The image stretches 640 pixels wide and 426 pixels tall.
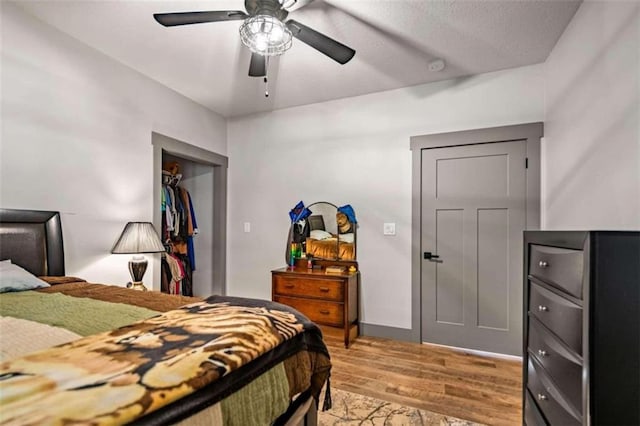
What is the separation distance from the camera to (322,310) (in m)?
3.10

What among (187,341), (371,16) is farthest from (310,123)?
(187,341)

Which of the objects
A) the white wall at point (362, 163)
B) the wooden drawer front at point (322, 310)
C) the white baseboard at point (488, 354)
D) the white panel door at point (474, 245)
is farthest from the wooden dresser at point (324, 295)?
the white baseboard at point (488, 354)

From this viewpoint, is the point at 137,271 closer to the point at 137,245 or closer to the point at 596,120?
the point at 137,245

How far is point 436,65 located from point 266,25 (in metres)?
1.64

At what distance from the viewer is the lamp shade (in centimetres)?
264

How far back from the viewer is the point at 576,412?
3.22 feet

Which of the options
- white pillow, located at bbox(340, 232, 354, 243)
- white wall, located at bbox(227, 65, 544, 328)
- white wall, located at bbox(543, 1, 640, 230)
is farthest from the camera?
white pillow, located at bbox(340, 232, 354, 243)

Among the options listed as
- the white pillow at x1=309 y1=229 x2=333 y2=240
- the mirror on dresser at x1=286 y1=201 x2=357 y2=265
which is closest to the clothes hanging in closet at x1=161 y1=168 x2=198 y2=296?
the mirror on dresser at x1=286 y1=201 x2=357 y2=265

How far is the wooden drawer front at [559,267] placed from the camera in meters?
1.00

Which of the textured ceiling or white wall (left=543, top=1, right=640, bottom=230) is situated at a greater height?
the textured ceiling

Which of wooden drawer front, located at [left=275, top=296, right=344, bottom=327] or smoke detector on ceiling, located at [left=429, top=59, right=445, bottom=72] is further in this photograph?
wooden drawer front, located at [left=275, top=296, right=344, bottom=327]

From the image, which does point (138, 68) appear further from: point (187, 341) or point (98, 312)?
A: point (187, 341)

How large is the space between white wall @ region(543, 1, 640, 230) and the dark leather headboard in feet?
11.1

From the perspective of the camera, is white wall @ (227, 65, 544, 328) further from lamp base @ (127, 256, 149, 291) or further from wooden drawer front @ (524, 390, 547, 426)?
wooden drawer front @ (524, 390, 547, 426)
